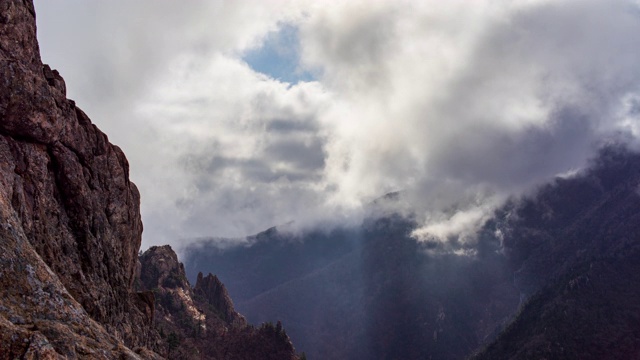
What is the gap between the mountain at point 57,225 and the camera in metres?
39.7

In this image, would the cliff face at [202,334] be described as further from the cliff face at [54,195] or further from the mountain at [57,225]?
the cliff face at [54,195]

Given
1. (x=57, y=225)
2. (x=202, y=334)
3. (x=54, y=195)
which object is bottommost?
(x=57, y=225)

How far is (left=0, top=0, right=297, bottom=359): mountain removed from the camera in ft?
130

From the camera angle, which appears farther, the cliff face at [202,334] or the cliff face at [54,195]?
the cliff face at [202,334]

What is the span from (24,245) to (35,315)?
715 cm

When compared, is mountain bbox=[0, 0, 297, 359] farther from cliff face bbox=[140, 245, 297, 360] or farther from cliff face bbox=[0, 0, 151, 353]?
cliff face bbox=[140, 245, 297, 360]

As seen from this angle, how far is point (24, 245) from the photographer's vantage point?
43344 millimetres

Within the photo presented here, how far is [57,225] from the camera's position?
209ft

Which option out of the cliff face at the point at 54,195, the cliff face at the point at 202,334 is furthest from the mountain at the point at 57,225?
the cliff face at the point at 202,334

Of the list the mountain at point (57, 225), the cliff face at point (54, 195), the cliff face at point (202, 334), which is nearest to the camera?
the mountain at point (57, 225)

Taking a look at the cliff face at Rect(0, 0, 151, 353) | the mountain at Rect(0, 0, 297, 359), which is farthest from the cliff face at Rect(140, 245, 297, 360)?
the cliff face at Rect(0, 0, 151, 353)

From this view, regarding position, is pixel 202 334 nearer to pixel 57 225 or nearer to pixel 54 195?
pixel 54 195

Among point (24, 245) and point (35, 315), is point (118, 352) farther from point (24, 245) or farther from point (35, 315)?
point (24, 245)

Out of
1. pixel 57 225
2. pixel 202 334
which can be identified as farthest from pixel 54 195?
pixel 202 334
